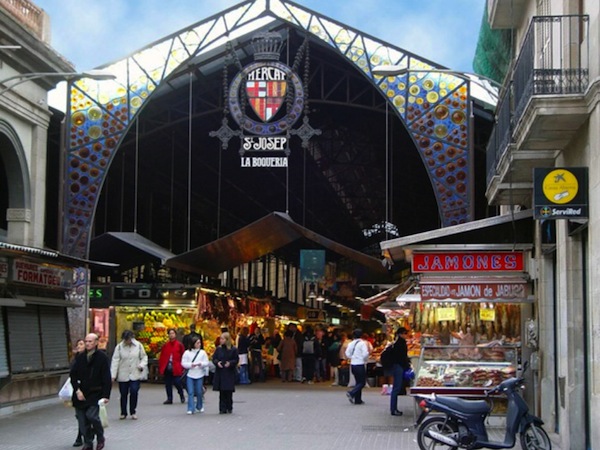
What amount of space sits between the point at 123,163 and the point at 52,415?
1562 cm

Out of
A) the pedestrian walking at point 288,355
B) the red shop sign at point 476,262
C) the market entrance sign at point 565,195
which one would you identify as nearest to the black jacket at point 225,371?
the red shop sign at point 476,262

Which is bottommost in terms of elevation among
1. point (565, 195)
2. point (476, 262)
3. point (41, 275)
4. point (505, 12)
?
point (41, 275)

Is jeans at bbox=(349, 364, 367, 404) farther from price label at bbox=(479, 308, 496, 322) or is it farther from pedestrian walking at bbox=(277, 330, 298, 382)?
pedestrian walking at bbox=(277, 330, 298, 382)

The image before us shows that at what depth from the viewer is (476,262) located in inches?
721

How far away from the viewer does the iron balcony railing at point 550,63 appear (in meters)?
12.5

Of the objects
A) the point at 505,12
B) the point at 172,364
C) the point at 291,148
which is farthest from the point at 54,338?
the point at 291,148

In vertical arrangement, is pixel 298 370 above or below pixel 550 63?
below

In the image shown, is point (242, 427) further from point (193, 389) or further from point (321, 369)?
point (321, 369)

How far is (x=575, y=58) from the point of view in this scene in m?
13.4

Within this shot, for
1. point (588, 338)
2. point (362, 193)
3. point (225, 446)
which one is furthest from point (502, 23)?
point (362, 193)

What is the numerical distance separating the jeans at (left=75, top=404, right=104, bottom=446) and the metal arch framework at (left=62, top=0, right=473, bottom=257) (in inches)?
491

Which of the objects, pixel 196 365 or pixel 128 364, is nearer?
pixel 128 364

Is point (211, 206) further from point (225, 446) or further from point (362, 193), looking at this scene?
point (225, 446)

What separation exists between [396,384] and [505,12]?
6965 millimetres
